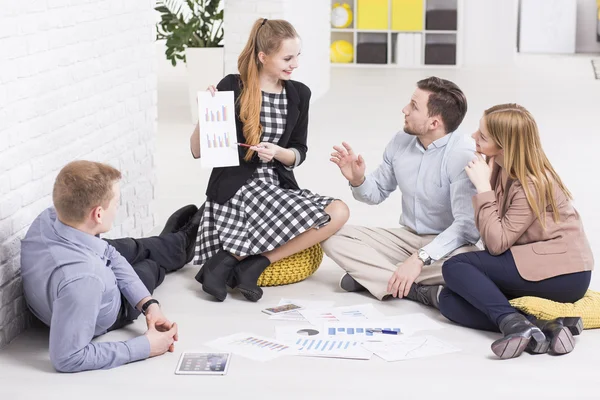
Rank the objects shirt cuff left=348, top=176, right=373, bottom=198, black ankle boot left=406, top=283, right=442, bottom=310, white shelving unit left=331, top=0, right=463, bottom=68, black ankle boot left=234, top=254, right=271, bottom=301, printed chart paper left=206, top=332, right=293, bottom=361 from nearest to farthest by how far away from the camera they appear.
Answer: printed chart paper left=206, top=332, right=293, bottom=361 < black ankle boot left=406, top=283, right=442, bottom=310 < black ankle boot left=234, top=254, right=271, bottom=301 < shirt cuff left=348, top=176, right=373, bottom=198 < white shelving unit left=331, top=0, right=463, bottom=68

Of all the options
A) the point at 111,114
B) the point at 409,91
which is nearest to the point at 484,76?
the point at 409,91

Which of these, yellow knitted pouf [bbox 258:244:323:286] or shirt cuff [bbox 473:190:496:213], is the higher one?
shirt cuff [bbox 473:190:496:213]

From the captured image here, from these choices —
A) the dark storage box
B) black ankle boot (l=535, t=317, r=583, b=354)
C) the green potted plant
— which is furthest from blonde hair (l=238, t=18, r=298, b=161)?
the dark storage box

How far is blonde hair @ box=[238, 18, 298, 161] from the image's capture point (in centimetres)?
395

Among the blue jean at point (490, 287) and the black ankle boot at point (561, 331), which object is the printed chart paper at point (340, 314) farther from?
A: the black ankle boot at point (561, 331)

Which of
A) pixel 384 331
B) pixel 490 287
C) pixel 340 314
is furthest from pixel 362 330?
pixel 490 287

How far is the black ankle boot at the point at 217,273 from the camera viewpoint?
385 cm

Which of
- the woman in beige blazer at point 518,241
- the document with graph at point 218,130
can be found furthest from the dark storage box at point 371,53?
the woman in beige blazer at point 518,241

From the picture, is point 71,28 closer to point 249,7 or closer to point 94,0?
point 94,0

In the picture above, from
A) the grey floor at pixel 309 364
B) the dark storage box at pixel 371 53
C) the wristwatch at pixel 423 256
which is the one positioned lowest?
the grey floor at pixel 309 364

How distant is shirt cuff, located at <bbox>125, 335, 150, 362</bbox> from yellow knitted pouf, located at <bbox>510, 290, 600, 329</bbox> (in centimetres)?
125

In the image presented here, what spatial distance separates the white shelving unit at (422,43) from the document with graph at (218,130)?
8.02m

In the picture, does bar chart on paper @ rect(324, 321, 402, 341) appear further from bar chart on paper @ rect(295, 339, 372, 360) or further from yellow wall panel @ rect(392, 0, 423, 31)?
yellow wall panel @ rect(392, 0, 423, 31)

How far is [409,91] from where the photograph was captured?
382 inches
